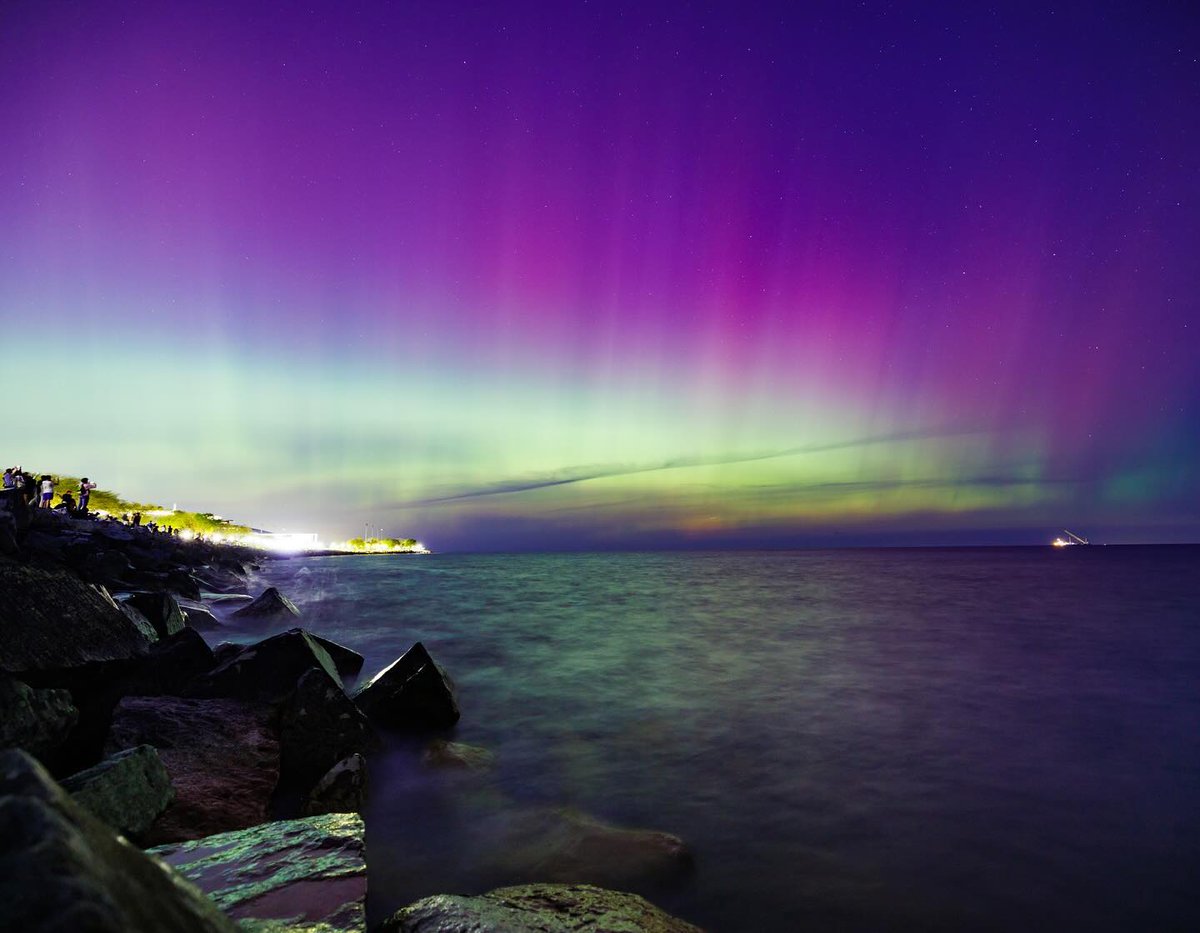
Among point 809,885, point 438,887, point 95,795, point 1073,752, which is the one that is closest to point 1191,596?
point 1073,752

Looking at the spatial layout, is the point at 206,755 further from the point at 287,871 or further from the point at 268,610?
the point at 268,610

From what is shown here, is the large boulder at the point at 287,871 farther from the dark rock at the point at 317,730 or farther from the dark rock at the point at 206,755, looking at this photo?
the dark rock at the point at 317,730

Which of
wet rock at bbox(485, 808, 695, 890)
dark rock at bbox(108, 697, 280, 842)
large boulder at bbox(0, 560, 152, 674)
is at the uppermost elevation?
large boulder at bbox(0, 560, 152, 674)

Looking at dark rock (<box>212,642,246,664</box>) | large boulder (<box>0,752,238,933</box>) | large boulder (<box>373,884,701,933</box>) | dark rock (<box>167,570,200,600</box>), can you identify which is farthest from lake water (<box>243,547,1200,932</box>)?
dark rock (<box>167,570,200,600</box>)

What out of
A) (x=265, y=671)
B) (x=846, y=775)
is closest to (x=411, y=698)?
(x=265, y=671)

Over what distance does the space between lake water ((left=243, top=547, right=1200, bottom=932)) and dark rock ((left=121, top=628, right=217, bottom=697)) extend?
284 centimetres

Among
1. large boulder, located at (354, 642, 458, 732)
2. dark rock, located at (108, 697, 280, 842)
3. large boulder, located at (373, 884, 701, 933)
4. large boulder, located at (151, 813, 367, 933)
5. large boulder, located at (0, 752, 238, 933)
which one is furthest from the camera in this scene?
large boulder, located at (354, 642, 458, 732)

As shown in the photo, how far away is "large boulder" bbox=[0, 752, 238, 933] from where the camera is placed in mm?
1133

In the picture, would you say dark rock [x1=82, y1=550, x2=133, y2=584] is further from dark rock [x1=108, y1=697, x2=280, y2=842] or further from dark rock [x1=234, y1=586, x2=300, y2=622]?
dark rock [x1=108, y1=697, x2=280, y2=842]

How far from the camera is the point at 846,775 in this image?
743 centimetres

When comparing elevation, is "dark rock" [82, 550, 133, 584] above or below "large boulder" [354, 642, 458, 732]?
above

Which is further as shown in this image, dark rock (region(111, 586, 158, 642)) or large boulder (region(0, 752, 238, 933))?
dark rock (region(111, 586, 158, 642))

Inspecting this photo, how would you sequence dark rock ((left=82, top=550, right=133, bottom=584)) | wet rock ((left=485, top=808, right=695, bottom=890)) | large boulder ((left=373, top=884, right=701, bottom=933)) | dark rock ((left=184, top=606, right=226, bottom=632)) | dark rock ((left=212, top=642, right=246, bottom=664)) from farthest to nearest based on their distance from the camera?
dark rock ((left=184, top=606, right=226, bottom=632)), dark rock ((left=82, top=550, right=133, bottom=584)), dark rock ((left=212, top=642, right=246, bottom=664)), wet rock ((left=485, top=808, right=695, bottom=890)), large boulder ((left=373, top=884, right=701, bottom=933))

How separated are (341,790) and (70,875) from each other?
5215mm
